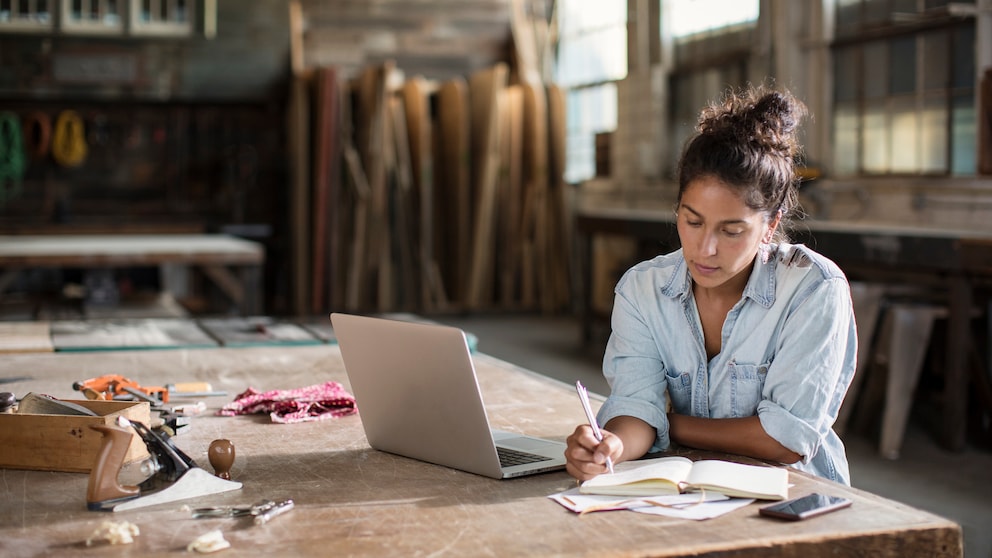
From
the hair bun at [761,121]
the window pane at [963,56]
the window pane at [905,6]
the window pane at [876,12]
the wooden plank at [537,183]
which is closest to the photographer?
the hair bun at [761,121]

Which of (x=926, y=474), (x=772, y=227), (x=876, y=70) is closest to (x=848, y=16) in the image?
(x=876, y=70)

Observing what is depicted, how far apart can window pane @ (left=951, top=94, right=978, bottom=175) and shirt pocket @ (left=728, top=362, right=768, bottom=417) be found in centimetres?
413

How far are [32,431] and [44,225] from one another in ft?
27.6

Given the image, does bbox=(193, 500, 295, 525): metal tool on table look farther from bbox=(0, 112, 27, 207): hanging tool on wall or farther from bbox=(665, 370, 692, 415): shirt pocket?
bbox=(0, 112, 27, 207): hanging tool on wall

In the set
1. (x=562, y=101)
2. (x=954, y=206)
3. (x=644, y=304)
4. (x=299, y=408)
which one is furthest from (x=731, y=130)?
(x=562, y=101)

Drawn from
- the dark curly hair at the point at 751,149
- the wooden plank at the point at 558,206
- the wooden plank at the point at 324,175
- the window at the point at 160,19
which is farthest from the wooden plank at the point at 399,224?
the dark curly hair at the point at 751,149

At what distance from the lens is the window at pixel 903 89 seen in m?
5.80

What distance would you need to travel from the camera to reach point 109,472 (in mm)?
1712

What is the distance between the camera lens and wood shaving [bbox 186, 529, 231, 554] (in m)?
1.49

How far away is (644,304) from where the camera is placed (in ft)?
7.33

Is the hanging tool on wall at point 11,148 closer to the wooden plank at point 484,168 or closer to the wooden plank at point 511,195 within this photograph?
the wooden plank at point 484,168

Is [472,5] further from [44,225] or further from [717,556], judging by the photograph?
[717,556]

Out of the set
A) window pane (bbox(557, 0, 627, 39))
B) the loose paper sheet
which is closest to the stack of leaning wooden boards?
window pane (bbox(557, 0, 627, 39))

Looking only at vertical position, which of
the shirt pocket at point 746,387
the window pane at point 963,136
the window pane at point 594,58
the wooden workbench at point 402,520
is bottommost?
the wooden workbench at point 402,520
